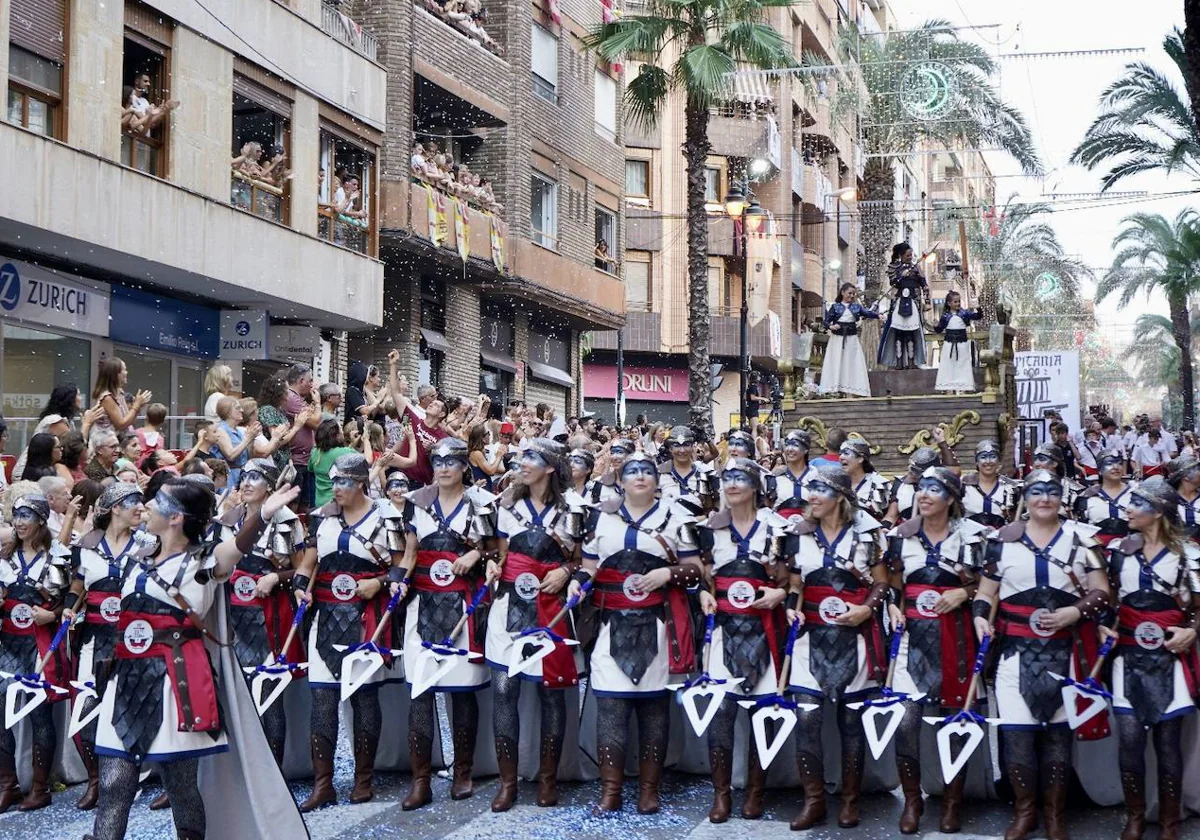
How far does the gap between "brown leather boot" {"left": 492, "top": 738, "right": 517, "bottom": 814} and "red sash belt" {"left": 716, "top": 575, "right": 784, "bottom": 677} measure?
4.64 feet

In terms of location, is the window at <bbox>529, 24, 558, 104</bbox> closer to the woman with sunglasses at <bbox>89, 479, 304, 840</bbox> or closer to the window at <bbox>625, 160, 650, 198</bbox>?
the window at <bbox>625, 160, 650, 198</bbox>

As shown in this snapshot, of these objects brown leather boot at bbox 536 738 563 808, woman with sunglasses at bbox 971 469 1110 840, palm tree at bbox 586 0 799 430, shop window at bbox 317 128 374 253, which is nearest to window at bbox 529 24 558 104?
palm tree at bbox 586 0 799 430

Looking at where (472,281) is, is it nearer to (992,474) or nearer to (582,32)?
(582,32)

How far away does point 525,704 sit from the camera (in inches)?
370

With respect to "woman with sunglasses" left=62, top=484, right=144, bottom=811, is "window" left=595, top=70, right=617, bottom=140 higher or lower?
higher

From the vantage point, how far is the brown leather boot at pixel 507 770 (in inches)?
342

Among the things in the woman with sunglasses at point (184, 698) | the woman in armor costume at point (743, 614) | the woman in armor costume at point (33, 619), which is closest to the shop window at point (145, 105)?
the woman in armor costume at point (33, 619)

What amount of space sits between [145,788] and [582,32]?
2833cm

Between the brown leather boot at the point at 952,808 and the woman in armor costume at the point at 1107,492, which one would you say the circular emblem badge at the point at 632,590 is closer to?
the brown leather boot at the point at 952,808

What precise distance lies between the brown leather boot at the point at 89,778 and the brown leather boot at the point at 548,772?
8.20 feet

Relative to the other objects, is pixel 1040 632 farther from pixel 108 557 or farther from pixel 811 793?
pixel 108 557

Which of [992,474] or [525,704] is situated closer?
[525,704]

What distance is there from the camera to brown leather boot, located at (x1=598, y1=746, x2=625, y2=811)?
339 inches

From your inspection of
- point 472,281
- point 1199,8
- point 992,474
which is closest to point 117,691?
point 992,474
